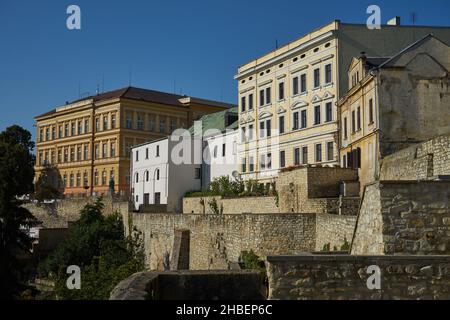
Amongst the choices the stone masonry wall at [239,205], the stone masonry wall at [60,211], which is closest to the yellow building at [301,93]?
the stone masonry wall at [239,205]

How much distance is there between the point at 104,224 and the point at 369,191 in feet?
129

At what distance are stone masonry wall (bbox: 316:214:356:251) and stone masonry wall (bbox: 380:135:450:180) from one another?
323 centimetres

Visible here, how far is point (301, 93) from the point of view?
4272cm

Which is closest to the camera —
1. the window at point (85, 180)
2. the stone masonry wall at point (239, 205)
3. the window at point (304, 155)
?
the stone masonry wall at point (239, 205)

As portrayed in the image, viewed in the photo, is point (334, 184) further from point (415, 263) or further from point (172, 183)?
point (172, 183)

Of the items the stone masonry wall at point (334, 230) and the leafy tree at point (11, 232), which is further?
the leafy tree at point (11, 232)

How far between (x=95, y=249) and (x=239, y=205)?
13.9 m

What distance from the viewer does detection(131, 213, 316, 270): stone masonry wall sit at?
75.1 feet

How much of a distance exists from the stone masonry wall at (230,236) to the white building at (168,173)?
1629 cm

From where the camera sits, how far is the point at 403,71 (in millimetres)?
28016

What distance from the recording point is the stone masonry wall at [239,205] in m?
33.5

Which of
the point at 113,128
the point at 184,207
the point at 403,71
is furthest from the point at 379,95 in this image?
the point at 113,128

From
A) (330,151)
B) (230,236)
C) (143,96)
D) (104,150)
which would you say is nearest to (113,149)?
(104,150)

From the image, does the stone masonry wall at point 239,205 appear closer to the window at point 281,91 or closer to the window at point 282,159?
the window at point 282,159
